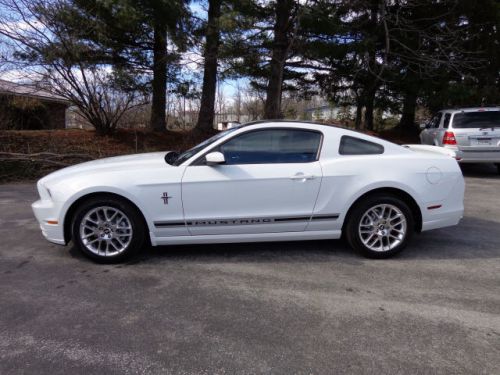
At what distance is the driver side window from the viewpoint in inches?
165

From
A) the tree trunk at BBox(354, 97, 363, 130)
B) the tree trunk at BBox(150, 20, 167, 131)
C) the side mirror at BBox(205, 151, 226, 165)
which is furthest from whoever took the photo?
the tree trunk at BBox(354, 97, 363, 130)

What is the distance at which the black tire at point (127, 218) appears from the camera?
405 centimetres

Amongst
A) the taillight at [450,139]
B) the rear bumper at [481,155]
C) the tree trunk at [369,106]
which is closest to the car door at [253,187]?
the taillight at [450,139]

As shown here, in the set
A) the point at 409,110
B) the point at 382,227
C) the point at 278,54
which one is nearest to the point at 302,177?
the point at 382,227

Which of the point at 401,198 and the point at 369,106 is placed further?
the point at 369,106

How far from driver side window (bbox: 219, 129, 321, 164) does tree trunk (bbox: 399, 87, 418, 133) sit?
11960mm

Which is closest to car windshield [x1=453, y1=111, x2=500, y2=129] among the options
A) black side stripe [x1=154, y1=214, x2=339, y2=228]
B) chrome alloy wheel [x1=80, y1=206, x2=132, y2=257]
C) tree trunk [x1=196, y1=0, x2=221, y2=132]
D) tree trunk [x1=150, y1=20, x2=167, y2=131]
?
tree trunk [x1=196, y1=0, x2=221, y2=132]

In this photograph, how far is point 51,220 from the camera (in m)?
4.07

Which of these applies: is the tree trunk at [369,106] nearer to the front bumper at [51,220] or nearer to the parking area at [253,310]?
the parking area at [253,310]

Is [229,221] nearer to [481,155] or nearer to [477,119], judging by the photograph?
[481,155]

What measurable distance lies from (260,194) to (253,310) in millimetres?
1339

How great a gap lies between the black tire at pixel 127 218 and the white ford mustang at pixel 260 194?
1 cm

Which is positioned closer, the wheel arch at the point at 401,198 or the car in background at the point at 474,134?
the wheel arch at the point at 401,198

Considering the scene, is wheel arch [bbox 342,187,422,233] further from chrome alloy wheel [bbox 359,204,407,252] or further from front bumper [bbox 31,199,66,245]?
front bumper [bbox 31,199,66,245]
